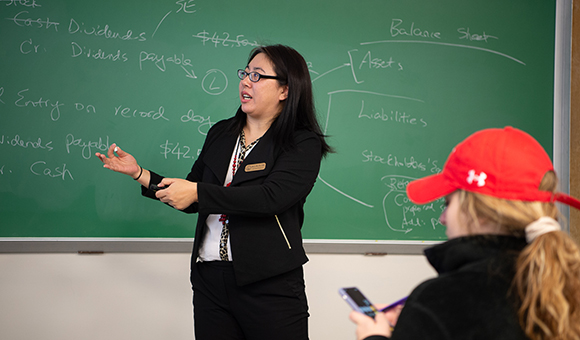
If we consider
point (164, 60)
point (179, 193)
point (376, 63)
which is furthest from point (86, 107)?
point (376, 63)

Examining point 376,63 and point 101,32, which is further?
point 376,63

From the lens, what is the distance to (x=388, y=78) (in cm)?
264

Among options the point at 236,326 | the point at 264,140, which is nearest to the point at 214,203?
the point at 264,140

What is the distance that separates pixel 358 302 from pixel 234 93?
5.43 feet

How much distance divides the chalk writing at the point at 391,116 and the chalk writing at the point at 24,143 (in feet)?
5.43

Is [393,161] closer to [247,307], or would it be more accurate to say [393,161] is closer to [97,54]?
[247,307]

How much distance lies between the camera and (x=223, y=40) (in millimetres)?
2445

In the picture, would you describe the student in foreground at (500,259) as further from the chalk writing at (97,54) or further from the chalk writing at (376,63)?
the chalk writing at (97,54)

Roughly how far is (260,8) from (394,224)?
1.43 meters

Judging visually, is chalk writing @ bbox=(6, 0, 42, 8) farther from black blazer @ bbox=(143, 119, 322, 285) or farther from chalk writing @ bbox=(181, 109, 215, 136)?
black blazer @ bbox=(143, 119, 322, 285)

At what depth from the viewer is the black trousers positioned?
1482mm

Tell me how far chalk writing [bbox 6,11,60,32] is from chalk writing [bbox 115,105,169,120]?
1.66 feet

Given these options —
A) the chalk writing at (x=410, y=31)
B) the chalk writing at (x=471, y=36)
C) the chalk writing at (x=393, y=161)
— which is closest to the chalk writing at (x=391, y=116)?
the chalk writing at (x=393, y=161)

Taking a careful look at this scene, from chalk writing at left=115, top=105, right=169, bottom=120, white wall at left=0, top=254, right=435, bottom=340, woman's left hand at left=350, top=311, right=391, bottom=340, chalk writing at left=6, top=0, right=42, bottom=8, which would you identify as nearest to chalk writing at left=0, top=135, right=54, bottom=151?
chalk writing at left=115, top=105, right=169, bottom=120
